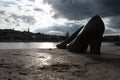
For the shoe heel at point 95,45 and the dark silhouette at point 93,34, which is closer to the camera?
the dark silhouette at point 93,34

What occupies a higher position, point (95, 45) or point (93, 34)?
point (93, 34)

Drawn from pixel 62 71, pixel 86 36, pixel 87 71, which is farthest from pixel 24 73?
pixel 86 36

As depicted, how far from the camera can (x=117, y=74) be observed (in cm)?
396

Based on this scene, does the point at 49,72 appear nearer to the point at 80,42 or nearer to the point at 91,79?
the point at 91,79

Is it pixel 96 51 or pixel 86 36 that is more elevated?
pixel 86 36

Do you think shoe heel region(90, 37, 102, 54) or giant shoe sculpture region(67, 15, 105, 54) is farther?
shoe heel region(90, 37, 102, 54)

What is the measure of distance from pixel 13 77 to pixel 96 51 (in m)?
4.79

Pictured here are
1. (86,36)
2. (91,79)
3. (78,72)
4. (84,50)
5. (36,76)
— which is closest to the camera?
(91,79)

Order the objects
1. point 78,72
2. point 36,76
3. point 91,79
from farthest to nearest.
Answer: point 78,72 < point 36,76 < point 91,79

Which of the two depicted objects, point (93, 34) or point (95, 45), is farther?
point (95, 45)

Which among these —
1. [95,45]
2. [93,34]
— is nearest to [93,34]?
[93,34]

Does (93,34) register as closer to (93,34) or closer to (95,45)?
(93,34)

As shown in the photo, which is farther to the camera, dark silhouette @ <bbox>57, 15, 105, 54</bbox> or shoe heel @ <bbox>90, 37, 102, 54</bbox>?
shoe heel @ <bbox>90, 37, 102, 54</bbox>

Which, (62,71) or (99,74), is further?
(62,71)
